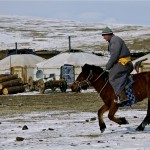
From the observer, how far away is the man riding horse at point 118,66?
11.6m

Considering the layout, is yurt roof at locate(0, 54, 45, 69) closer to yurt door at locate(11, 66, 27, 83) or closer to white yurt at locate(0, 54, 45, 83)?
white yurt at locate(0, 54, 45, 83)

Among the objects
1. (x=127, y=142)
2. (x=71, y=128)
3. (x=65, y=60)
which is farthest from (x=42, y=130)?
(x=65, y=60)

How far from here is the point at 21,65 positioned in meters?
49.9

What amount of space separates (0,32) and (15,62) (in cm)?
7241

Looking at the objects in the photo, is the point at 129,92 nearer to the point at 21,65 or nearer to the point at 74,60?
the point at 74,60

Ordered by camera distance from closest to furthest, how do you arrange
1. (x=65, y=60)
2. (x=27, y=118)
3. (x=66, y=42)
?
1. (x=27, y=118)
2. (x=65, y=60)
3. (x=66, y=42)

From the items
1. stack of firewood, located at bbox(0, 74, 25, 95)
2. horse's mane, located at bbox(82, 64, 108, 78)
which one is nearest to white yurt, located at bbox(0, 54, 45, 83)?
stack of firewood, located at bbox(0, 74, 25, 95)

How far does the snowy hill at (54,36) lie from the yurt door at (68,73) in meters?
46.1

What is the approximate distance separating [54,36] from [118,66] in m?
104

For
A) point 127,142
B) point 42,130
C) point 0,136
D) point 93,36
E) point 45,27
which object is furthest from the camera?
point 45,27

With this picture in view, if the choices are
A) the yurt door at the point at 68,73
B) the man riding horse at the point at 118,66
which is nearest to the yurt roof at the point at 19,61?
the yurt door at the point at 68,73

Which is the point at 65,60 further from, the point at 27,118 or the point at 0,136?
the point at 0,136

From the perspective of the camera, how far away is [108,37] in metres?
11.7

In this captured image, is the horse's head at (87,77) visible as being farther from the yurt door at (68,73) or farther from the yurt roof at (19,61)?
the yurt roof at (19,61)
